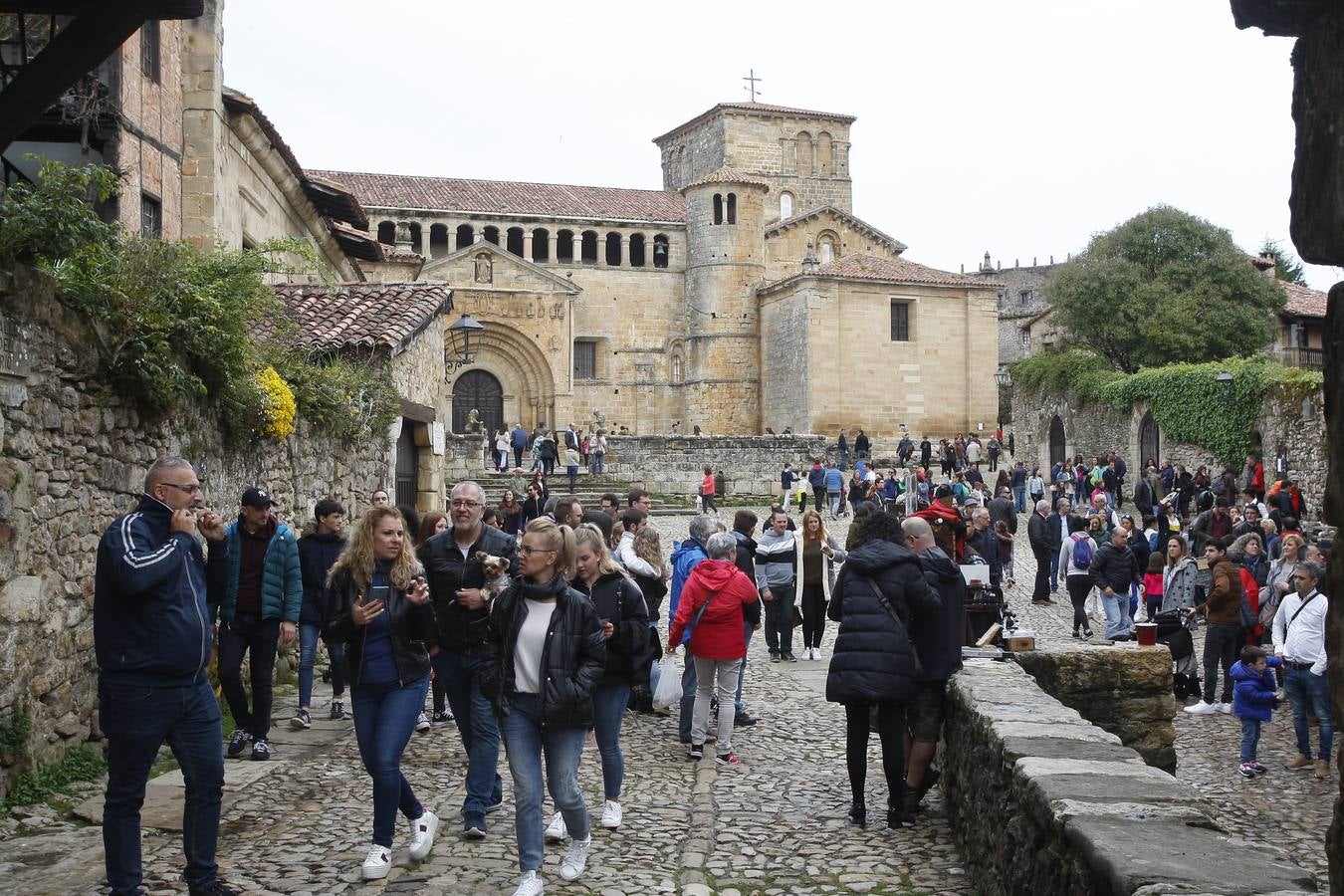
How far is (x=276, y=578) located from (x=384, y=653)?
2.62 m

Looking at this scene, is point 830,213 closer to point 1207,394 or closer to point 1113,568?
point 1207,394

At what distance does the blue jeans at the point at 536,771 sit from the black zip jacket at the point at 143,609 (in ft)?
4.26

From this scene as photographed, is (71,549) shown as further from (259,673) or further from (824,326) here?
(824,326)

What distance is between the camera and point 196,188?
15.3 m

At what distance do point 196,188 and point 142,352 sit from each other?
850cm

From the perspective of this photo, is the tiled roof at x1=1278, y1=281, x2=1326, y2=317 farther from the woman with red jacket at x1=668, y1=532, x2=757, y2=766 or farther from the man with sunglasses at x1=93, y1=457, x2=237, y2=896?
the man with sunglasses at x1=93, y1=457, x2=237, y2=896

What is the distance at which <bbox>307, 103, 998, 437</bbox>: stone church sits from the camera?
4359 centimetres

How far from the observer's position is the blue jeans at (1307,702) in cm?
848

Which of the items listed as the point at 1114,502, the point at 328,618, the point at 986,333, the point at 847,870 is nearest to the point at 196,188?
the point at 328,618

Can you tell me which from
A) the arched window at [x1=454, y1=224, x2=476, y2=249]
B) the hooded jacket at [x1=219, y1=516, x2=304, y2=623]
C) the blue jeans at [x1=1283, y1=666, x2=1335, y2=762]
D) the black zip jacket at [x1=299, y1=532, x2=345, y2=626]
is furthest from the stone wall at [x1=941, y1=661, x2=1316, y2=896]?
the arched window at [x1=454, y1=224, x2=476, y2=249]

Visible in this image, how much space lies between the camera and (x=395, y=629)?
548 cm

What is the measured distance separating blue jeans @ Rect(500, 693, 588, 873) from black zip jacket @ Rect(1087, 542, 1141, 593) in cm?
958

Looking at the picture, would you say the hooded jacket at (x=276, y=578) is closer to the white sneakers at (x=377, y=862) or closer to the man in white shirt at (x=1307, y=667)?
the white sneakers at (x=377, y=862)

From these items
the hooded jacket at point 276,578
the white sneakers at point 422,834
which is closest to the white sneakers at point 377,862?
the white sneakers at point 422,834
